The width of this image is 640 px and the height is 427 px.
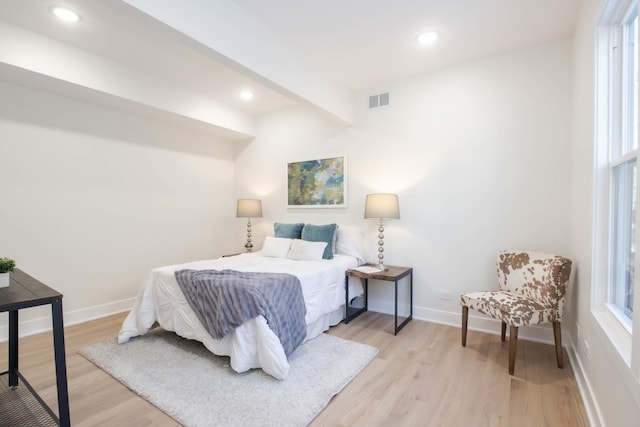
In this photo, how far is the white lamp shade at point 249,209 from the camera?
181 inches

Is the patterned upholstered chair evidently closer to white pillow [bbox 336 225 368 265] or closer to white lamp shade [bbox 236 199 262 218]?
white pillow [bbox 336 225 368 265]

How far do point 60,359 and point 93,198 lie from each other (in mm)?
2604

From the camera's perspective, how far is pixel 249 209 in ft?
15.1

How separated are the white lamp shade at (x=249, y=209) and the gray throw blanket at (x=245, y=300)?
5.98 ft

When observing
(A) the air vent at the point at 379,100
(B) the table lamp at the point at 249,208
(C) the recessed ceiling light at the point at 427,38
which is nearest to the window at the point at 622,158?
(C) the recessed ceiling light at the point at 427,38

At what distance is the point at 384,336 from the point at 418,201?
1469mm

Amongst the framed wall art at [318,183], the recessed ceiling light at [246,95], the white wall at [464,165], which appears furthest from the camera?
the framed wall art at [318,183]

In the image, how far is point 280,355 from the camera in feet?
7.43

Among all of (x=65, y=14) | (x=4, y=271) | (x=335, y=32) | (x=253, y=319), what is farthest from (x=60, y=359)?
(x=335, y=32)

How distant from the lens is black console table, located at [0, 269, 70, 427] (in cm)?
147

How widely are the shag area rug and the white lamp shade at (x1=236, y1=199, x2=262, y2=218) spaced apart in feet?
6.50

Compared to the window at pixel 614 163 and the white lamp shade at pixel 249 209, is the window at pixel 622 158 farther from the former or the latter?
the white lamp shade at pixel 249 209

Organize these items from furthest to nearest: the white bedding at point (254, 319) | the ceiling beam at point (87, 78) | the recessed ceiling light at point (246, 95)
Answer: the recessed ceiling light at point (246, 95) → the ceiling beam at point (87, 78) → the white bedding at point (254, 319)

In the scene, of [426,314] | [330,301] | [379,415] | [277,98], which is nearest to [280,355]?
[379,415]
